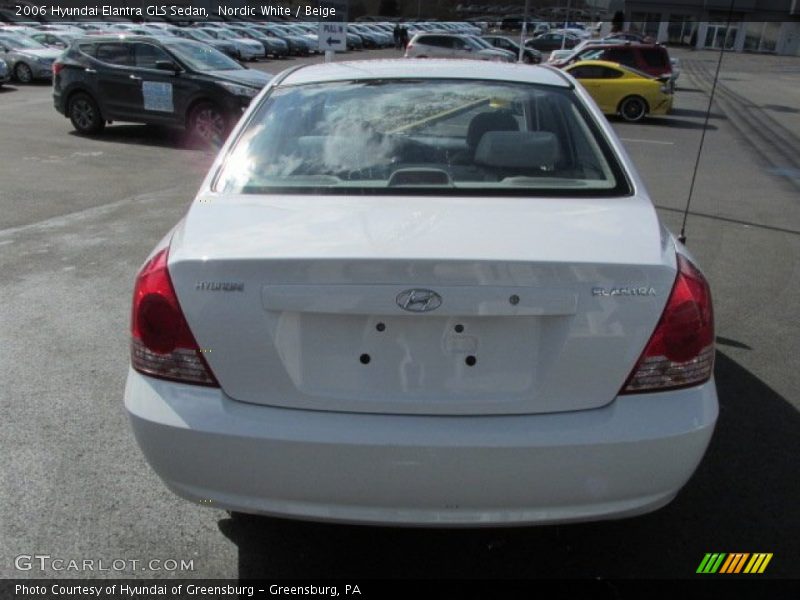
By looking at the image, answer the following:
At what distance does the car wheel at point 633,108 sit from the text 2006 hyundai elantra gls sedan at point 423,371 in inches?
687

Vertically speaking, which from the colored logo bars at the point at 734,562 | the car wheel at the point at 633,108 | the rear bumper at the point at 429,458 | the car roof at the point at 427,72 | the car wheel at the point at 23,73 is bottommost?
the car wheel at the point at 23,73

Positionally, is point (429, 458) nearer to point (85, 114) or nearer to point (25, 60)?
point (85, 114)

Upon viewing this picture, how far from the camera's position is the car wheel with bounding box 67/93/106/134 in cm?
1336

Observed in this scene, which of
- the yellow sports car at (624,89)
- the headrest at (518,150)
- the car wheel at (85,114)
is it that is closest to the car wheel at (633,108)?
the yellow sports car at (624,89)

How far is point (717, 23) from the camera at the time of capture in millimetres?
64250

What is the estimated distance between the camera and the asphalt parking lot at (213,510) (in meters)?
2.72

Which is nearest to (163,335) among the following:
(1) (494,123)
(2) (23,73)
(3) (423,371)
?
(3) (423,371)

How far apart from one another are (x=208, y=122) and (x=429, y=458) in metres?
11.2

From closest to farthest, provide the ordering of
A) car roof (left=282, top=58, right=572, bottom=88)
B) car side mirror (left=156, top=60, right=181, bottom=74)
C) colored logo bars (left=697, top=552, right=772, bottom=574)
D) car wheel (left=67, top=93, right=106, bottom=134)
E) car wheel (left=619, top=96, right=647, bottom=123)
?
colored logo bars (left=697, top=552, right=772, bottom=574) → car roof (left=282, top=58, right=572, bottom=88) → car side mirror (left=156, top=60, right=181, bottom=74) → car wheel (left=67, top=93, right=106, bottom=134) → car wheel (left=619, top=96, right=647, bottom=123)

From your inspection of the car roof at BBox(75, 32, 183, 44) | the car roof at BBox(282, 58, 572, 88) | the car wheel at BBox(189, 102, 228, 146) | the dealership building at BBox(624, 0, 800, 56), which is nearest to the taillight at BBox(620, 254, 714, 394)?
the car roof at BBox(282, 58, 572, 88)

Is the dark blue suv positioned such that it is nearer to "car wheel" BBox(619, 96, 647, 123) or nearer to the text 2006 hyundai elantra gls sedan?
"car wheel" BBox(619, 96, 647, 123)

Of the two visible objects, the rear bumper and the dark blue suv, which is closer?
the rear bumper

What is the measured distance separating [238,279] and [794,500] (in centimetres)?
245

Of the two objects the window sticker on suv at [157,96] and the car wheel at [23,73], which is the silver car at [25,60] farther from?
the window sticker on suv at [157,96]
